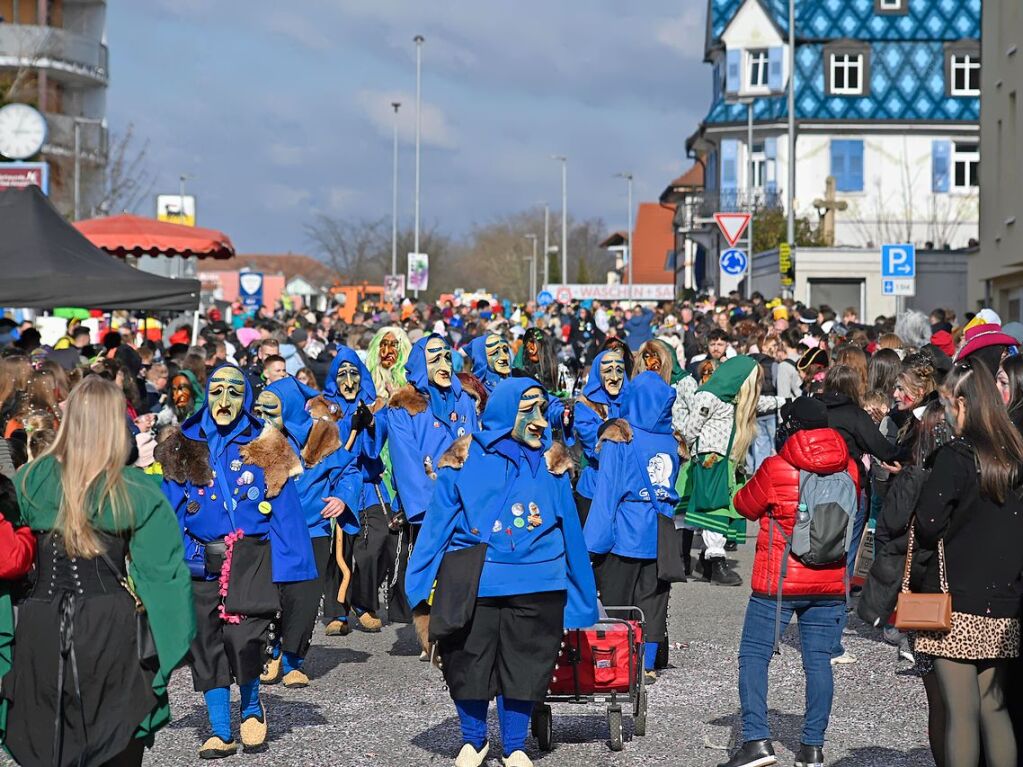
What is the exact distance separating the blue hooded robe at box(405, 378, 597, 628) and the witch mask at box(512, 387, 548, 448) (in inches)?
1.0

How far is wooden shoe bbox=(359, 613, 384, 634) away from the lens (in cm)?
1178

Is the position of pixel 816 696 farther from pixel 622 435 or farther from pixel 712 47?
pixel 712 47

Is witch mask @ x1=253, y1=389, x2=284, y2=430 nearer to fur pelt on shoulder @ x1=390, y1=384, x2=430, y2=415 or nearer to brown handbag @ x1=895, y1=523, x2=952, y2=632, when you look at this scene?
fur pelt on shoulder @ x1=390, y1=384, x2=430, y2=415

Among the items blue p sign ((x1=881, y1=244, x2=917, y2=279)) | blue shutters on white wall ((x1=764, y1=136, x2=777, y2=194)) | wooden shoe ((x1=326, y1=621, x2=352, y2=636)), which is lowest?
wooden shoe ((x1=326, y1=621, x2=352, y2=636))

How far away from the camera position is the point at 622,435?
30.7 ft

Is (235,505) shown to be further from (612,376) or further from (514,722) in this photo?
(612,376)

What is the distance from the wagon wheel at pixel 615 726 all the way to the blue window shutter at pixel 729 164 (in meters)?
56.4

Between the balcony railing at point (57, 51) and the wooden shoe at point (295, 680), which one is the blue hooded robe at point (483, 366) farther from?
the balcony railing at point (57, 51)

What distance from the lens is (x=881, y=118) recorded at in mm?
61375

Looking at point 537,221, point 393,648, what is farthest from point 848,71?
point 537,221

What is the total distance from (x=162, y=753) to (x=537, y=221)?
12930 cm

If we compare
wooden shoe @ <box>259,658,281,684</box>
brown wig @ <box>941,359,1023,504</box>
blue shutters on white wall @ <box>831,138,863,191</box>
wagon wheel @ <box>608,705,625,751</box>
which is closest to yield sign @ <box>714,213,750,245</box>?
wooden shoe @ <box>259,658,281,684</box>

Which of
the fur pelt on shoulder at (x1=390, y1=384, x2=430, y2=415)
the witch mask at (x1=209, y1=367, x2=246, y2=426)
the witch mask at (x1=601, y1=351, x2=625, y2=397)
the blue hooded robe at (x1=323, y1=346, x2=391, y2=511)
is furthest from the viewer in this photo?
the blue hooded robe at (x1=323, y1=346, x2=391, y2=511)

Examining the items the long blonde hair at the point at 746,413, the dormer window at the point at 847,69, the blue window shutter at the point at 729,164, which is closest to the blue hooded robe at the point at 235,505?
the long blonde hair at the point at 746,413
